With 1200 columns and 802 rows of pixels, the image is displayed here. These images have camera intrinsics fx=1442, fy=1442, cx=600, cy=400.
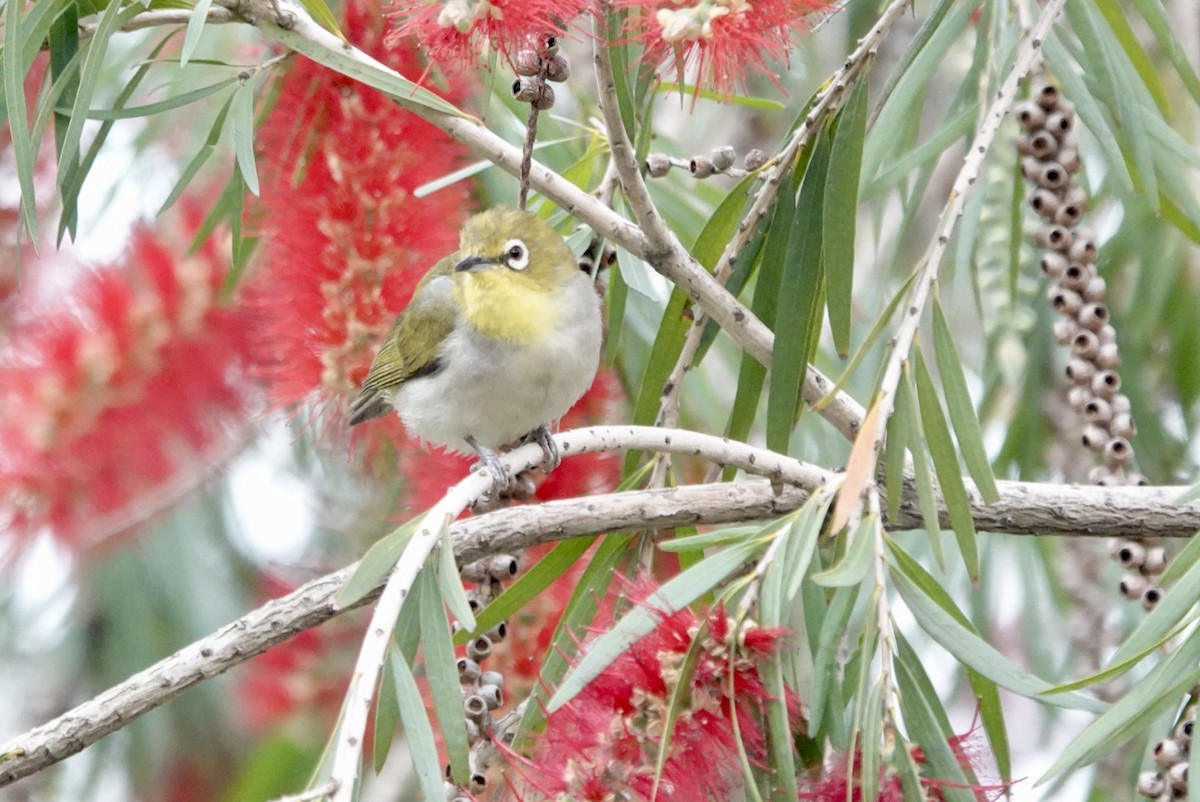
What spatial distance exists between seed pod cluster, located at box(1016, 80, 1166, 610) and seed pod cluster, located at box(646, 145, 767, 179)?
49 centimetres

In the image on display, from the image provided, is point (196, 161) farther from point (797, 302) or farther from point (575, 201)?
point (797, 302)

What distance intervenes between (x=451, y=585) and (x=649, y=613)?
0.65 feet

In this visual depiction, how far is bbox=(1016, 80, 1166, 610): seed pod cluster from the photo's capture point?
2.09 meters

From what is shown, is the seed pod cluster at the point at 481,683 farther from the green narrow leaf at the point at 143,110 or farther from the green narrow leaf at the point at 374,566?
the green narrow leaf at the point at 143,110

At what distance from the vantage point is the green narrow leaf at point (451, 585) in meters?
1.35

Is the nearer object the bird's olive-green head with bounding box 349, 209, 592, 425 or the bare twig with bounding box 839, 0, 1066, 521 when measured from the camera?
the bare twig with bounding box 839, 0, 1066, 521

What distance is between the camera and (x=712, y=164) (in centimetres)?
187

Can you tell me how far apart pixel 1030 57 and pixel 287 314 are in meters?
1.37

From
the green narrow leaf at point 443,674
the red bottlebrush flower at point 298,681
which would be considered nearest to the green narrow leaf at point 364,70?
the green narrow leaf at point 443,674

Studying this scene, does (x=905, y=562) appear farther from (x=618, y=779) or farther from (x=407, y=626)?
(x=407, y=626)

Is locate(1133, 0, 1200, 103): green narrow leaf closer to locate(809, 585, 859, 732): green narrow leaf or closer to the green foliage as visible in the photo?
the green foliage

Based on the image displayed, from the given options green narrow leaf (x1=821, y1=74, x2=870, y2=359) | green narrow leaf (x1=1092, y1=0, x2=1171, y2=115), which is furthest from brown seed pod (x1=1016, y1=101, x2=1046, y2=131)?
Result: green narrow leaf (x1=821, y1=74, x2=870, y2=359)

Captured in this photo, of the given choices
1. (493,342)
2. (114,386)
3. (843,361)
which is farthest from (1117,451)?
(114,386)

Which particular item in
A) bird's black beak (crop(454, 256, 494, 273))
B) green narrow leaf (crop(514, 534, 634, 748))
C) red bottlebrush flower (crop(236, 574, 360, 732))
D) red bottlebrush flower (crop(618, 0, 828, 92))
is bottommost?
red bottlebrush flower (crop(236, 574, 360, 732))
